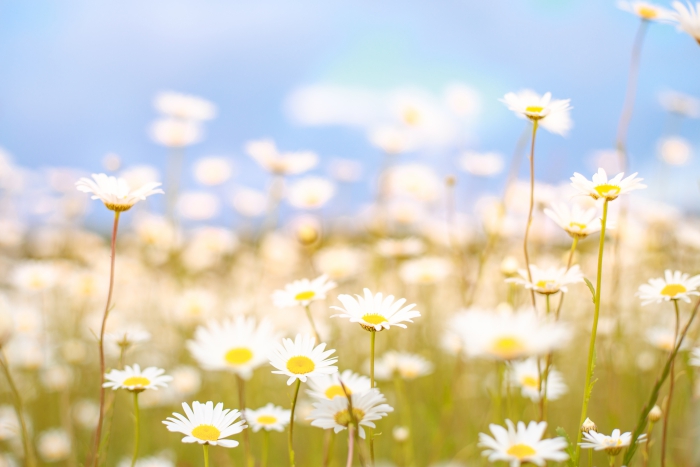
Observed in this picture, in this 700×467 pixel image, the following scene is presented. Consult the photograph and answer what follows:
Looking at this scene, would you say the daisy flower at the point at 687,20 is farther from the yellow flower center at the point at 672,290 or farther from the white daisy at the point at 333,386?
the white daisy at the point at 333,386

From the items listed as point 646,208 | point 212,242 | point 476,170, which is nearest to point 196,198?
point 212,242

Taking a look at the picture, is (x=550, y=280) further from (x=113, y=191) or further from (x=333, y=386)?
(x=113, y=191)

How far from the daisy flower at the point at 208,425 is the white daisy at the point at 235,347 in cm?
14

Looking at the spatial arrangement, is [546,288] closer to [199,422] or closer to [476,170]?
[199,422]

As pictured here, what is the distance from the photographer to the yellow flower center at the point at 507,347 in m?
0.58

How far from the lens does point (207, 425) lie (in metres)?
0.86

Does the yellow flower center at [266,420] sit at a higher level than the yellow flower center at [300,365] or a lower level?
lower

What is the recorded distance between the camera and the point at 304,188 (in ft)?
7.02

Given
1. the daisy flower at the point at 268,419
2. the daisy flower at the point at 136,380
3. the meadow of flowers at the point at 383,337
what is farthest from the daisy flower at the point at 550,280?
the daisy flower at the point at 136,380

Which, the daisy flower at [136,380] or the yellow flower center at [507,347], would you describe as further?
the daisy flower at [136,380]

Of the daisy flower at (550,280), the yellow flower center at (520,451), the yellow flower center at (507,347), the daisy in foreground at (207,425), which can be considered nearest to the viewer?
the yellow flower center at (507,347)

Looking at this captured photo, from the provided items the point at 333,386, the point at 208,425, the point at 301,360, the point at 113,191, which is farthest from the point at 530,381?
the point at 113,191

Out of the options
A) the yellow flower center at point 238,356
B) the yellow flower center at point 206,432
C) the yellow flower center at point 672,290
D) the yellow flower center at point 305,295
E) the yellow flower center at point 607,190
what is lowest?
the yellow flower center at point 206,432

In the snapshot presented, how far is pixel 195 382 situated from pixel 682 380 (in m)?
2.03
